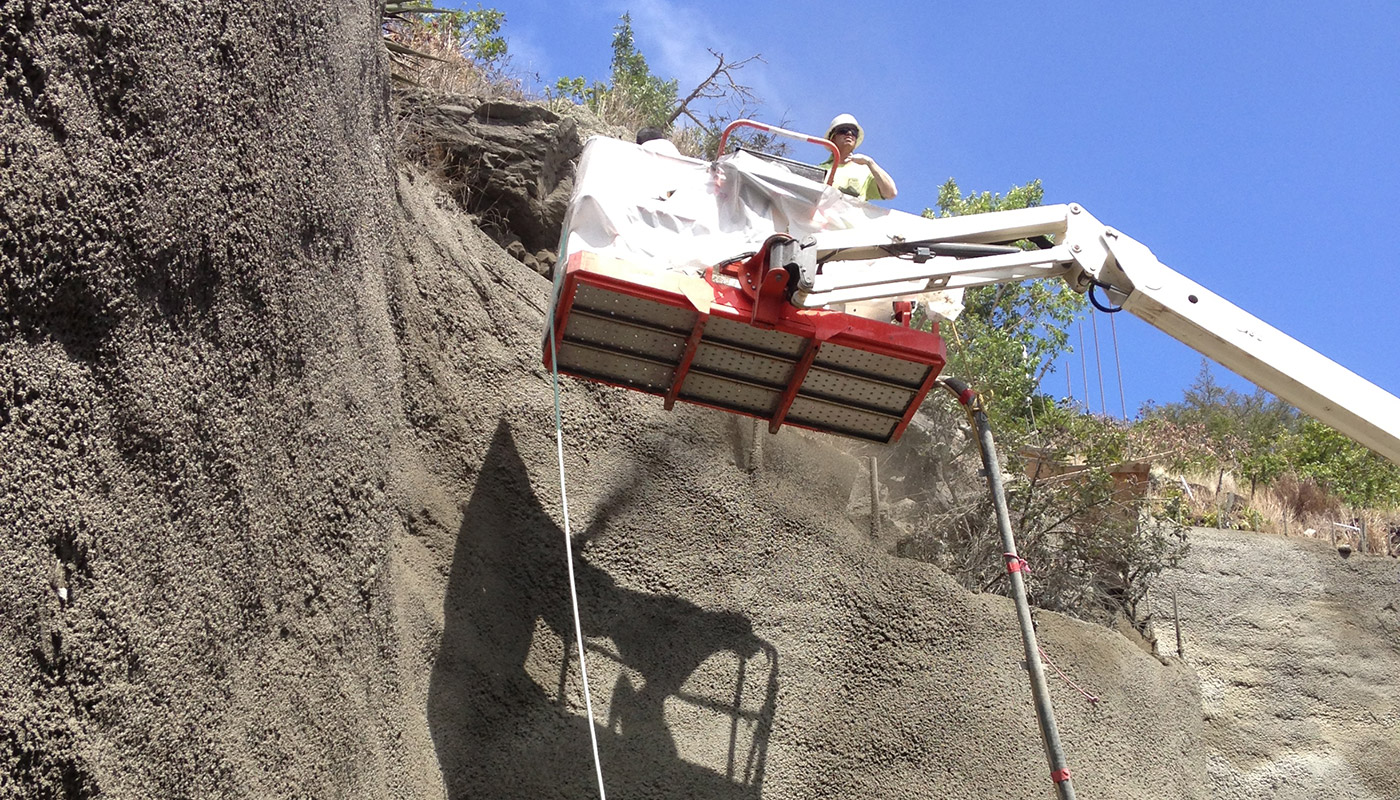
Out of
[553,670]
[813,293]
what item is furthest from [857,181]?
[553,670]

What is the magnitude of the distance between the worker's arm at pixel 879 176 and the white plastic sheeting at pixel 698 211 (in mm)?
1063

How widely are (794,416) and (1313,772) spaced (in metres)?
6.54

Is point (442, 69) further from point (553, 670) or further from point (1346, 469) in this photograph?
point (1346, 469)

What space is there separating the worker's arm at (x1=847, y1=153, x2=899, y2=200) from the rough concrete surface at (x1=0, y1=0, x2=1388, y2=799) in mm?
2267

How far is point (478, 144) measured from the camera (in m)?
11.0

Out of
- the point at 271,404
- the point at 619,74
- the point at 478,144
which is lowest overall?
the point at 271,404

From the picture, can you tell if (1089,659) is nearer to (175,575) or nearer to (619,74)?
(175,575)

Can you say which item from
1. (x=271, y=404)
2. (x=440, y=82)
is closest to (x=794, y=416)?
(x=271, y=404)

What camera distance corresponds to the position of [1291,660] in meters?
12.0

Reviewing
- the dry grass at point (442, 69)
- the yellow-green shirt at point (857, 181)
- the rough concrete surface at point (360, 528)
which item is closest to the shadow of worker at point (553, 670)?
the rough concrete surface at point (360, 528)

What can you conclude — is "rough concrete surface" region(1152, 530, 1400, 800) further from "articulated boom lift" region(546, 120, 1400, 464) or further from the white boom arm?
"articulated boom lift" region(546, 120, 1400, 464)

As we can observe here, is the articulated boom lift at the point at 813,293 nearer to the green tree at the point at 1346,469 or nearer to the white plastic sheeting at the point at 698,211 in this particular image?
the white plastic sheeting at the point at 698,211

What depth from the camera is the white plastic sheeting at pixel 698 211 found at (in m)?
7.48

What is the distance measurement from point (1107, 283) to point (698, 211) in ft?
8.15
